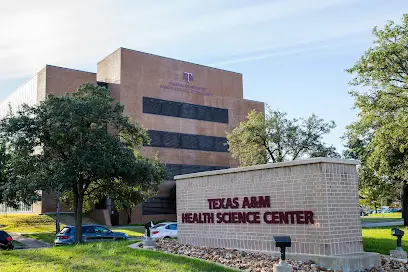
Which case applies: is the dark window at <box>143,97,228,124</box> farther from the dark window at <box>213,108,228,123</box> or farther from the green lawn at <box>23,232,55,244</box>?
the green lawn at <box>23,232,55,244</box>

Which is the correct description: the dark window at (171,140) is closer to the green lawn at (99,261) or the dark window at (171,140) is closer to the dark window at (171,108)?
the dark window at (171,108)

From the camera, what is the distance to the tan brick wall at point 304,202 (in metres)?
11.1

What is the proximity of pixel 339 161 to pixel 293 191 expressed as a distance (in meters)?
1.43

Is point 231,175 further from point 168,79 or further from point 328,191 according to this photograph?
point 168,79

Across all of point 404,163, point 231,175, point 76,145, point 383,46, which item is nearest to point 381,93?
point 383,46

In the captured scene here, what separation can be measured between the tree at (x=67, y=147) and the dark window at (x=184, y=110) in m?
25.1

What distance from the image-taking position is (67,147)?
2220cm

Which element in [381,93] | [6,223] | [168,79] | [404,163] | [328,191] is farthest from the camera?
[168,79]

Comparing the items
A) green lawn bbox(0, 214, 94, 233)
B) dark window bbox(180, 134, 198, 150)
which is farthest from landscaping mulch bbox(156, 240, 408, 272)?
dark window bbox(180, 134, 198, 150)

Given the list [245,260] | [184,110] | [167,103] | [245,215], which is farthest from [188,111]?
[245,260]

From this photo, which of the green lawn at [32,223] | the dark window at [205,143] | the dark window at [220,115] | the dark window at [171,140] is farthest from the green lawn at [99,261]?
the dark window at [220,115]

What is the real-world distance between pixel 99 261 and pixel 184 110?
40.7m

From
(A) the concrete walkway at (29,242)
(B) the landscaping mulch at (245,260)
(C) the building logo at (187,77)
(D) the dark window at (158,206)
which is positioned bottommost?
(A) the concrete walkway at (29,242)

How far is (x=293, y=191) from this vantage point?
11.8 m
